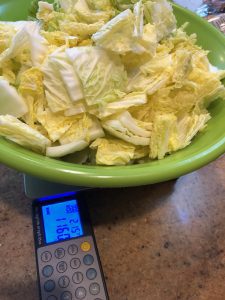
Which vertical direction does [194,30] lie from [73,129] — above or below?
above

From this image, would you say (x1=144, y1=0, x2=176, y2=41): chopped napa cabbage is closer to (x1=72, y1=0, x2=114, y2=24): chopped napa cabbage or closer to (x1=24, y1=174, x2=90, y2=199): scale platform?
(x1=72, y1=0, x2=114, y2=24): chopped napa cabbage

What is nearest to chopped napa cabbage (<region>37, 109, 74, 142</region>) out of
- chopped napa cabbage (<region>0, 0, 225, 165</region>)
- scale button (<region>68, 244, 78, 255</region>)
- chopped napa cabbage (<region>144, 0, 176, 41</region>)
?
chopped napa cabbage (<region>0, 0, 225, 165</region>)

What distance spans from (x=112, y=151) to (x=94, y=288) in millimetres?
272

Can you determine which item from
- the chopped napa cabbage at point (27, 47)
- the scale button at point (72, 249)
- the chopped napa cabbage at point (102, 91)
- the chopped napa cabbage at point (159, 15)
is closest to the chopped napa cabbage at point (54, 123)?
the chopped napa cabbage at point (102, 91)

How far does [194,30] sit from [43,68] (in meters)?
0.53

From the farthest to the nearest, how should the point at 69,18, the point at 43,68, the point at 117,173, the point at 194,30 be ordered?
the point at 194,30 < the point at 69,18 < the point at 43,68 < the point at 117,173

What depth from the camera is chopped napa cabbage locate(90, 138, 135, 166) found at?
64 centimetres

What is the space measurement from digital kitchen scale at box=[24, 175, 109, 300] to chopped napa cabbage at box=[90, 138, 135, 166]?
136mm

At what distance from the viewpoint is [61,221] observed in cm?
71

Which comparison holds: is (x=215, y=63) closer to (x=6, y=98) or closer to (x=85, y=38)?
(x=85, y=38)

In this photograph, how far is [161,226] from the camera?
767 millimetres

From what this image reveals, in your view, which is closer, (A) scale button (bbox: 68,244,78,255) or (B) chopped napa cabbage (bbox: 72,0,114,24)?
(A) scale button (bbox: 68,244,78,255)

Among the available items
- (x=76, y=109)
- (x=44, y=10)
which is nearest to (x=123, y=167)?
(x=76, y=109)

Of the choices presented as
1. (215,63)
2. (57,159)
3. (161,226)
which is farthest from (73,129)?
(215,63)
